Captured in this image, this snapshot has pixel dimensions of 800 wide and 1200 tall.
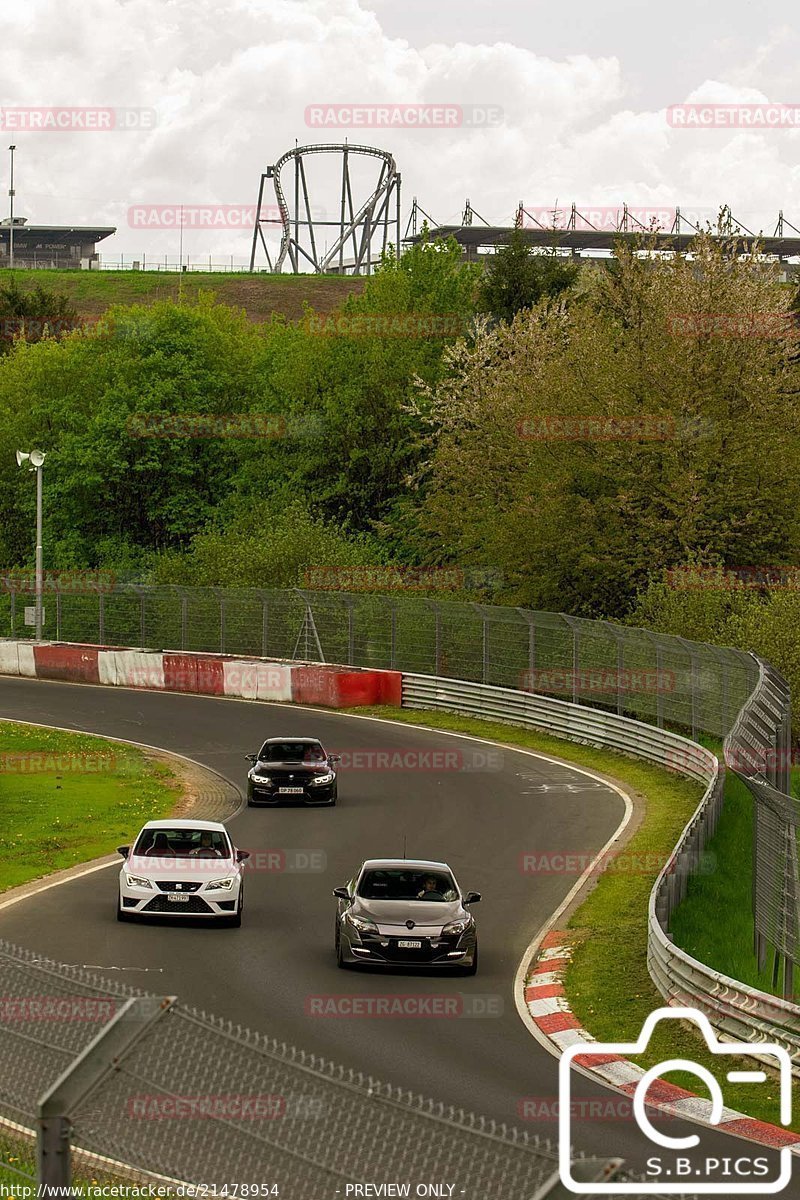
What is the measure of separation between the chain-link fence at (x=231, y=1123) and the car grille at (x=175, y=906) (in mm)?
12567

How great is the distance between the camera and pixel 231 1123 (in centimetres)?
735

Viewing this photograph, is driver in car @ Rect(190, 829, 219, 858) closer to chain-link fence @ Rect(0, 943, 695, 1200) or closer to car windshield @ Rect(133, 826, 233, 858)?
car windshield @ Rect(133, 826, 233, 858)

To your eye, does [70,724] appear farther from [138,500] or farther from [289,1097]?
[289,1097]

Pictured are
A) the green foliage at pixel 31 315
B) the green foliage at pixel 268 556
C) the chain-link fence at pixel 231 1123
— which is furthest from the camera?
the green foliage at pixel 31 315

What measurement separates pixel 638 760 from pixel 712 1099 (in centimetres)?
2290

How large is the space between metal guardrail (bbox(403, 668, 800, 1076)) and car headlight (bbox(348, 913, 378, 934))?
3.30m

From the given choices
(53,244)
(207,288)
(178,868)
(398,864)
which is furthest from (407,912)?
(53,244)

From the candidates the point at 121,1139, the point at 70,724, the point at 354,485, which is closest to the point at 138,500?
the point at 354,485

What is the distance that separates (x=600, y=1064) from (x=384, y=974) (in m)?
4.43

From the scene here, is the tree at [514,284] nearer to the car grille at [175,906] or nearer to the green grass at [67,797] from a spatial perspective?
the green grass at [67,797]

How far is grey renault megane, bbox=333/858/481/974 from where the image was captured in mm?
18703

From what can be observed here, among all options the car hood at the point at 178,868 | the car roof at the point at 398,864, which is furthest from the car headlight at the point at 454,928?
the car hood at the point at 178,868

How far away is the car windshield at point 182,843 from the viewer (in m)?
21.6

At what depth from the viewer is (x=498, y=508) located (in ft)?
186
